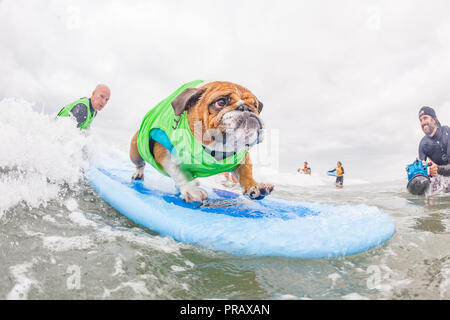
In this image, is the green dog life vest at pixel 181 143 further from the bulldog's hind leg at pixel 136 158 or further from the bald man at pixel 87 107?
the bald man at pixel 87 107

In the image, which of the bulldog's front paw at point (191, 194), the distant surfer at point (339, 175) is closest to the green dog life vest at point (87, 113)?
the bulldog's front paw at point (191, 194)

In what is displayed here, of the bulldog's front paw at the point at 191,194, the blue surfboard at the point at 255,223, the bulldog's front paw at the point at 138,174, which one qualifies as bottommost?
the blue surfboard at the point at 255,223

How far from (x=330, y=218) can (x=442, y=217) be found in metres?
2.03

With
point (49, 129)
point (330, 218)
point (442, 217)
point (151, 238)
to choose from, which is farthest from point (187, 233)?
point (49, 129)

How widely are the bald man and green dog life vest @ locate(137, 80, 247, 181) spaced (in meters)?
3.39

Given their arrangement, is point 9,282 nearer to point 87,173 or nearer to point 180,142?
point 180,142

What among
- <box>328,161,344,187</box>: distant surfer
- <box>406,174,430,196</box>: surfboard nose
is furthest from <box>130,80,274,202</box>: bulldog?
<box>328,161,344,187</box>: distant surfer

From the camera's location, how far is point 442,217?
3488mm

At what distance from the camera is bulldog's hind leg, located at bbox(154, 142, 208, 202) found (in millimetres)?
2953

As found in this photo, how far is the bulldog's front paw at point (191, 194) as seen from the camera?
293 centimetres

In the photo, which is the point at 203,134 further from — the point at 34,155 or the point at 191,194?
the point at 34,155

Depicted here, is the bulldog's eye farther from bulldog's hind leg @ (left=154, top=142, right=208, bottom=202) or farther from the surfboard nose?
the surfboard nose

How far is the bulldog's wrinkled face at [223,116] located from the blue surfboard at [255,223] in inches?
27.9

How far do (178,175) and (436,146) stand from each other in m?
6.19
